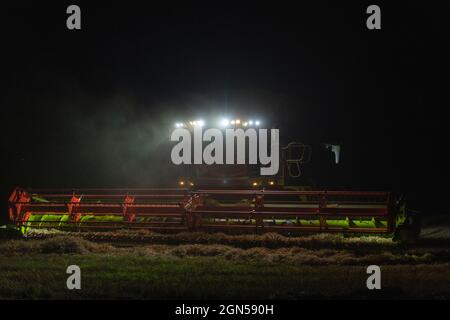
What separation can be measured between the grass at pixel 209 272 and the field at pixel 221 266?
16 millimetres

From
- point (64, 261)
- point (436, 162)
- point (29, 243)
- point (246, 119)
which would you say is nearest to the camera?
point (64, 261)

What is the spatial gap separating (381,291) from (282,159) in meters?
8.78

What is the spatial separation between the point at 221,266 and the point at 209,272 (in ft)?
1.53

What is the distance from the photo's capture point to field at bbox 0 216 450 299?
6465mm

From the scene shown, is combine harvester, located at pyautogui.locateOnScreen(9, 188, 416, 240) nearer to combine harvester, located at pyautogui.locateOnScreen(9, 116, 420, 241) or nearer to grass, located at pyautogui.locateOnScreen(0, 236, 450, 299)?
combine harvester, located at pyautogui.locateOnScreen(9, 116, 420, 241)

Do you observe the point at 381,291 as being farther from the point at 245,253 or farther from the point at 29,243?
the point at 29,243

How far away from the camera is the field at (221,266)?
6.46 meters

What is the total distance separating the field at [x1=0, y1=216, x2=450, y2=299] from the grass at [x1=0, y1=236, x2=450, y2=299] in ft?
0.05

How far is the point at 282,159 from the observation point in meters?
14.8

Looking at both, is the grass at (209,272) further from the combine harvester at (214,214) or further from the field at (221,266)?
the combine harvester at (214,214)

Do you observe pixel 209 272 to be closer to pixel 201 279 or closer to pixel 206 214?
pixel 201 279

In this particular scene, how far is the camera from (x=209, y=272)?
770 cm

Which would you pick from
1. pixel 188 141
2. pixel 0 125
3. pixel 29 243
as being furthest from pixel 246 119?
pixel 0 125

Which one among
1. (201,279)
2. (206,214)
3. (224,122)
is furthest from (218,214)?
(224,122)
